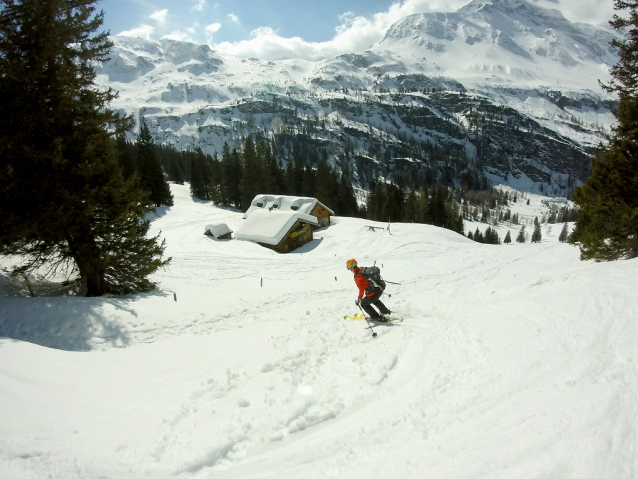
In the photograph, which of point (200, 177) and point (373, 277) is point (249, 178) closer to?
point (200, 177)

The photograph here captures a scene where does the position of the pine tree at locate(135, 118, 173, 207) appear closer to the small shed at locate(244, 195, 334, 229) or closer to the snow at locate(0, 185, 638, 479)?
the small shed at locate(244, 195, 334, 229)

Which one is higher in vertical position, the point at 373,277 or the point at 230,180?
the point at 373,277

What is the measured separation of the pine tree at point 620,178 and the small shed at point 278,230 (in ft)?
86.1

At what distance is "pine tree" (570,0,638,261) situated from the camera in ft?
45.1

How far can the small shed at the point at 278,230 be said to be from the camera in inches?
1390

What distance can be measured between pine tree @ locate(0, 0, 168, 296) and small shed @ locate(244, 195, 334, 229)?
1192 inches

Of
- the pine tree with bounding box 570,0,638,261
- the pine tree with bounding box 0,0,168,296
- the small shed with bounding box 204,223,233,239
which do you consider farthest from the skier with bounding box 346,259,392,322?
the small shed with bounding box 204,223,233,239

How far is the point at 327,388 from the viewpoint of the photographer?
20.8ft

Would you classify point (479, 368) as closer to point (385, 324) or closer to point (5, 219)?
point (385, 324)

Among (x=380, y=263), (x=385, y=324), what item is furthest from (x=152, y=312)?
(x=380, y=263)

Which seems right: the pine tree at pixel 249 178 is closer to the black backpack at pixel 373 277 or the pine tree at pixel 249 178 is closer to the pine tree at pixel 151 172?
the pine tree at pixel 151 172

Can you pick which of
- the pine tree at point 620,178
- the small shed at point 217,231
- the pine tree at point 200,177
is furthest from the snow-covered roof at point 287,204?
the pine tree at point 620,178

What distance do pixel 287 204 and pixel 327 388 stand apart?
39.5m

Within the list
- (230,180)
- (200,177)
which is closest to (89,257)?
(230,180)
